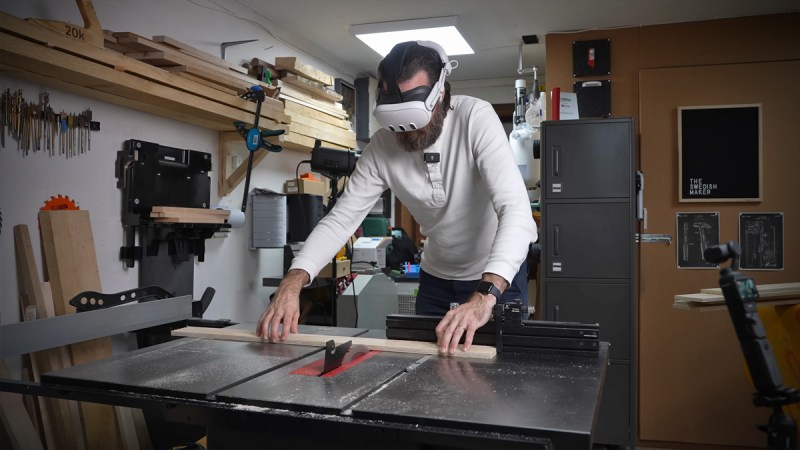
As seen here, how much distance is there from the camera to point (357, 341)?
172 cm

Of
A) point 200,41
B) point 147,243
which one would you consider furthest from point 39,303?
point 200,41

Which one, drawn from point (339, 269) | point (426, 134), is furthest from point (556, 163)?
point (426, 134)

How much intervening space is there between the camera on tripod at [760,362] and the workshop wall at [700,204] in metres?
2.93

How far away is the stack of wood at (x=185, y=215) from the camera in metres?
2.90

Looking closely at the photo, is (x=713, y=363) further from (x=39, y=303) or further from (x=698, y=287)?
(x=39, y=303)

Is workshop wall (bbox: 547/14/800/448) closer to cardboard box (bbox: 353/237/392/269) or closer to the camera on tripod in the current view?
cardboard box (bbox: 353/237/392/269)

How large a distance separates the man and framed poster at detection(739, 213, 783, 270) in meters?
2.30

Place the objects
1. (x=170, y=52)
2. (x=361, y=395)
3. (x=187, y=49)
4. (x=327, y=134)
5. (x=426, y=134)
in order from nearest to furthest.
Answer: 1. (x=361, y=395)
2. (x=426, y=134)
3. (x=170, y=52)
4. (x=187, y=49)
5. (x=327, y=134)

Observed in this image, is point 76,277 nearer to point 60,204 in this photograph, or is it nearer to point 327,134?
point 60,204

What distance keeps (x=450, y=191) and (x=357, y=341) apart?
0.60 meters

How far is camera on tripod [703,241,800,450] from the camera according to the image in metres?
1.07

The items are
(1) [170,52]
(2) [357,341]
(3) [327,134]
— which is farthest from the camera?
(3) [327,134]

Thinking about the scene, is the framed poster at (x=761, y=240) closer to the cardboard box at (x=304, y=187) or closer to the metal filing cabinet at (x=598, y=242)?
the metal filing cabinet at (x=598, y=242)

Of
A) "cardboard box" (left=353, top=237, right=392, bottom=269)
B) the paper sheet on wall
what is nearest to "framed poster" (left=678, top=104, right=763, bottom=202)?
the paper sheet on wall
